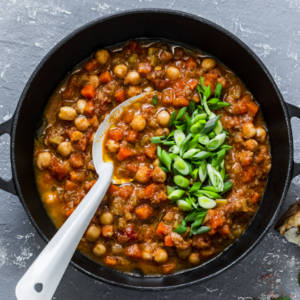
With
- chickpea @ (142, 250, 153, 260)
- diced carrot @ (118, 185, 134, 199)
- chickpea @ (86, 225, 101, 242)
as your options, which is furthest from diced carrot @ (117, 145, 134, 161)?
chickpea @ (142, 250, 153, 260)

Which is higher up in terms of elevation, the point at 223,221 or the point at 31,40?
the point at 31,40

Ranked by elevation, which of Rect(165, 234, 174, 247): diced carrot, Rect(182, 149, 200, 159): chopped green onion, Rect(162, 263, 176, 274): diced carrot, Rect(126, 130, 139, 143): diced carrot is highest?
Rect(182, 149, 200, 159): chopped green onion

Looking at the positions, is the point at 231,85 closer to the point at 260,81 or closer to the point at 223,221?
the point at 260,81

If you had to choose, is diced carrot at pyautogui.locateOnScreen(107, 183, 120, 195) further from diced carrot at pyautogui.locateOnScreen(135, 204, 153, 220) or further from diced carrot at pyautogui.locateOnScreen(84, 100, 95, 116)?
diced carrot at pyautogui.locateOnScreen(84, 100, 95, 116)

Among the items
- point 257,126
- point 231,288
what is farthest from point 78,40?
point 231,288

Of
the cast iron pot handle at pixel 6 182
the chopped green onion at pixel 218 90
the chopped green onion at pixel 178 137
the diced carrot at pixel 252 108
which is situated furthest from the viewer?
the diced carrot at pixel 252 108

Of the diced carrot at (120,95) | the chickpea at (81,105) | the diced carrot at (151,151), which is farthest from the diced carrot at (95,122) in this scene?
the diced carrot at (151,151)

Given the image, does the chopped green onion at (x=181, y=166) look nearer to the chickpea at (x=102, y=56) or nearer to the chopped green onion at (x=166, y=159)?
the chopped green onion at (x=166, y=159)
